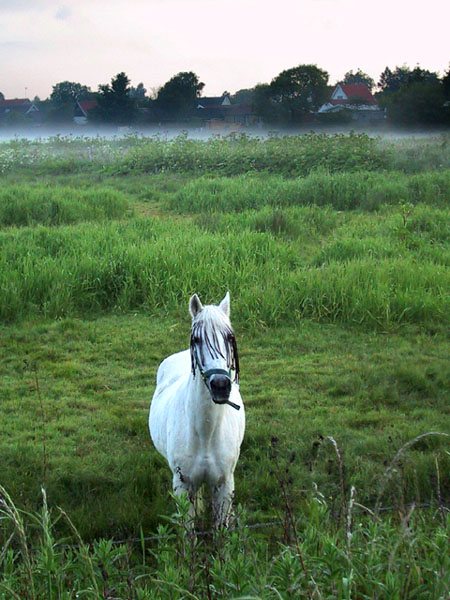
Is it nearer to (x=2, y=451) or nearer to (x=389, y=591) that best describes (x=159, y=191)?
A: (x=2, y=451)

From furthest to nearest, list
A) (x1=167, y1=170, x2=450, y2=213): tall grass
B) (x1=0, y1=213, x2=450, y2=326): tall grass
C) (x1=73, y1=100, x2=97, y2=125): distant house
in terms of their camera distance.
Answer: (x1=73, y1=100, x2=97, y2=125): distant house
(x1=167, y1=170, x2=450, y2=213): tall grass
(x1=0, y1=213, x2=450, y2=326): tall grass

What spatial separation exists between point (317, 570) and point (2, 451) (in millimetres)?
3182

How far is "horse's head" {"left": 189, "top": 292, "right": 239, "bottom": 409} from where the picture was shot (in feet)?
9.37

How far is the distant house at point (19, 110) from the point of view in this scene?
165ft

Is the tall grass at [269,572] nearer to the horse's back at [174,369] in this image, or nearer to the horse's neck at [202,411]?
the horse's neck at [202,411]

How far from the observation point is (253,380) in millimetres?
5875

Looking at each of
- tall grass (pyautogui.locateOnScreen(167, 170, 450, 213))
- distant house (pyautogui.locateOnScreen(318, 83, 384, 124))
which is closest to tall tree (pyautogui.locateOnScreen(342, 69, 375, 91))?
distant house (pyautogui.locateOnScreen(318, 83, 384, 124))

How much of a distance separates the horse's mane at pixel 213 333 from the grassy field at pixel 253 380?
23.2 inches

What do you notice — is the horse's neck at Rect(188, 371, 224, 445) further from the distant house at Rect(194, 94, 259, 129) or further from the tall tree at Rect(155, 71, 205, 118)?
the tall tree at Rect(155, 71, 205, 118)

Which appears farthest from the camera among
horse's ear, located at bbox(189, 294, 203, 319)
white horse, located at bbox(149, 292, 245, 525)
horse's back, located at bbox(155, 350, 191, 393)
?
horse's back, located at bbox(155, 350, 191, 393)

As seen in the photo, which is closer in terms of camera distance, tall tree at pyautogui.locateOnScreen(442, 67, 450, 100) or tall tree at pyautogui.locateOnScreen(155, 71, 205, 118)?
tall tree at pyautogui.locateOnScreen(442, 67, 450, 100)

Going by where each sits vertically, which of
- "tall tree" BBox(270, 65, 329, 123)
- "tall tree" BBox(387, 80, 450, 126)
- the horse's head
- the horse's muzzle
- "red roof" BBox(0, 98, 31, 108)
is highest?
"red roof" BBox(0, 98, 31, 108)

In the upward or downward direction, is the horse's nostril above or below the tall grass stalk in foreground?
above

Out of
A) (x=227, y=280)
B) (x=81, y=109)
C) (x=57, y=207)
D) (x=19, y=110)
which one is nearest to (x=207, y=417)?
(x=227, y=280)
